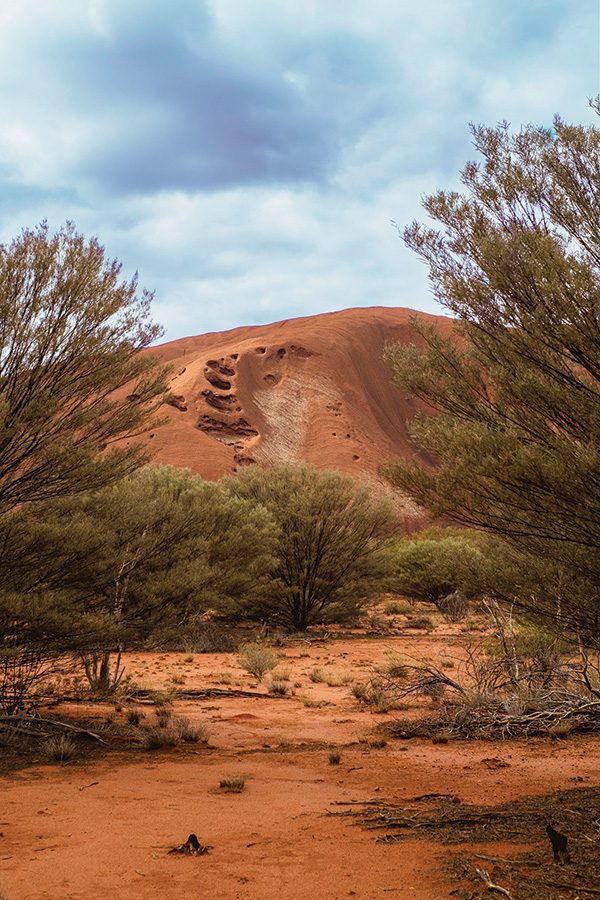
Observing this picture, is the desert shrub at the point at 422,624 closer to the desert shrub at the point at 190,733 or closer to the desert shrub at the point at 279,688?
the desert shrub at the point at 279,688

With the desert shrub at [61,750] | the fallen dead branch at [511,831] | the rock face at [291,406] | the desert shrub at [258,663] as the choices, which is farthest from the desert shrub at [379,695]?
the rock face at [291,406]

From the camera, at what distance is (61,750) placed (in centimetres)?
778

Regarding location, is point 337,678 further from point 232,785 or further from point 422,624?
point 422,624

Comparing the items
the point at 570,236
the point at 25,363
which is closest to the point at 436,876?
the point at 570,236

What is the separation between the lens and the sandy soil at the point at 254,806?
3951mm

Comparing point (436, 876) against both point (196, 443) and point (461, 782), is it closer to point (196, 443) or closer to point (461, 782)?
point (461, 782)

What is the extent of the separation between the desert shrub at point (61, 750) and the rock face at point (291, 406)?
46.0 m

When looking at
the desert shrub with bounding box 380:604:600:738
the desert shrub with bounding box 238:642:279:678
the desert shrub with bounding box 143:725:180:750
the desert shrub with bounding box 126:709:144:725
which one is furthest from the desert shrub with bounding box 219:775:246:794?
the desert shrub with bounding box 238:642:279:678

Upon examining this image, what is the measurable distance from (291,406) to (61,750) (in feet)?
212

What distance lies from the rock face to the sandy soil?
147 ft

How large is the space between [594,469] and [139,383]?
598 cm

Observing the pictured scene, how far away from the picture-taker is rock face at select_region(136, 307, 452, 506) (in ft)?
201

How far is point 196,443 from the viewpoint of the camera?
59.5 metres

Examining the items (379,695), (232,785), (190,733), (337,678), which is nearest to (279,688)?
(337,678)
